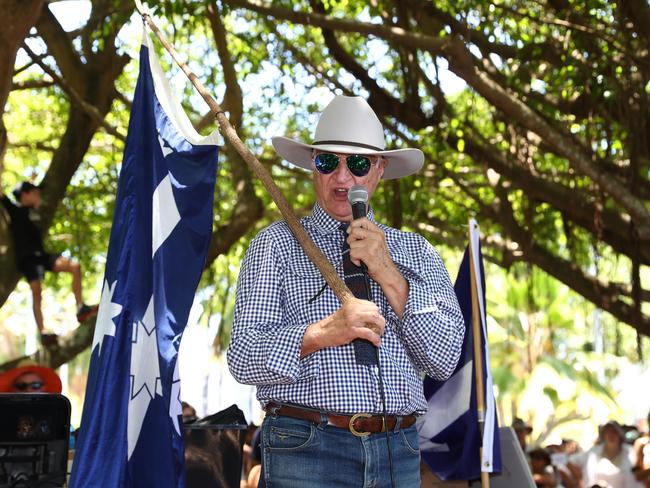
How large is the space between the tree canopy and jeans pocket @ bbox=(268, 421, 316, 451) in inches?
141

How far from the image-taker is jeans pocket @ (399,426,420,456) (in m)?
3.40

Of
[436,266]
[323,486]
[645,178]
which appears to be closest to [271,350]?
[323,486]

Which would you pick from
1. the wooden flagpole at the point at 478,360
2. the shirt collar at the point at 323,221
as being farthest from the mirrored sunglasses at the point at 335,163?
the wooden flagpole at the point at 478,360

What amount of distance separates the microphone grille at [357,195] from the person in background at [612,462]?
7441 millimetres

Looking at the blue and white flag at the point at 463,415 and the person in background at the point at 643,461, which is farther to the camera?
the person in background at the point at 643,461

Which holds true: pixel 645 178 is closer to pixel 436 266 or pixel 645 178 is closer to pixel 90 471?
→ pixel 436 266

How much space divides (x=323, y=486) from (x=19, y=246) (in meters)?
7.23

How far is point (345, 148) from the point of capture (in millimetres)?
3715

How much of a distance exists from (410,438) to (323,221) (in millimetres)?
812

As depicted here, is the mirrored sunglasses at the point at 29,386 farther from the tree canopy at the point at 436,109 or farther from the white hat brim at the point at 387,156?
the white hat brim at the point at 387,156

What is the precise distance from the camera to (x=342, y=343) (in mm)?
3168

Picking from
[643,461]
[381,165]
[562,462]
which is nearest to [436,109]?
[643,461]

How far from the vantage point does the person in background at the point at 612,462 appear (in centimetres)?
1018

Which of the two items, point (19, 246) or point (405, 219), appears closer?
point (19, 246)
